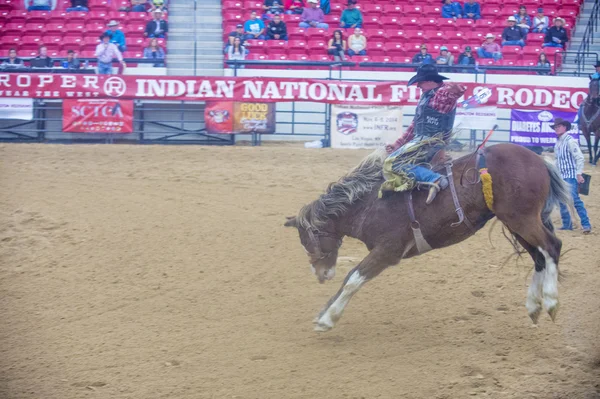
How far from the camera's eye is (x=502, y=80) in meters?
17.5

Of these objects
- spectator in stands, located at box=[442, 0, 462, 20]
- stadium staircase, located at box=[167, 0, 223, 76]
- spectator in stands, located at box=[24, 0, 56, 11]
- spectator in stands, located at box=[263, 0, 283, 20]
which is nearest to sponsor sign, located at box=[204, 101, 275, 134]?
stadium staircase, located at box=[167, 0, 223, 76]

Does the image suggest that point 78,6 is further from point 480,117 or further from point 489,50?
point 480,117

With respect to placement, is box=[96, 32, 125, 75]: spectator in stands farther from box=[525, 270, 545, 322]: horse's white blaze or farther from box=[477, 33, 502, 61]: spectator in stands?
box=[525, 270, 545, 322]: horse's white blaze

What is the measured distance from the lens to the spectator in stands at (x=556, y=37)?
65.5 ft

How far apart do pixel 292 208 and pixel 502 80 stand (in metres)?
8.81

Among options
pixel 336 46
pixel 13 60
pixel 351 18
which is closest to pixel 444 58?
pixel 336 46

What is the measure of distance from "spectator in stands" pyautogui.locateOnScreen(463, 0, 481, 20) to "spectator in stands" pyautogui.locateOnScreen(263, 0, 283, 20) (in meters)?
5.36

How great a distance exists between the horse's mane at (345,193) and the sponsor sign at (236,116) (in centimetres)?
862

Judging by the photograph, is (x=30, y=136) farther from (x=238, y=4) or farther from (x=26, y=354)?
(x=26, y=354)

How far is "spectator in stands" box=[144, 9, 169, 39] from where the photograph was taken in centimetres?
1962

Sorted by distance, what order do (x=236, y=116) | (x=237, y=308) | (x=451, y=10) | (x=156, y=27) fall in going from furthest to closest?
(x=451, y=10) → (x=156, y=27) → (x=236, y=116) → (x=237, y=308)

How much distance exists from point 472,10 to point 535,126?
6.72 m

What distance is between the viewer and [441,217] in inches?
265

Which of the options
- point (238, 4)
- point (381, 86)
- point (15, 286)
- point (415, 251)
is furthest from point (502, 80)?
point (15, 286)
